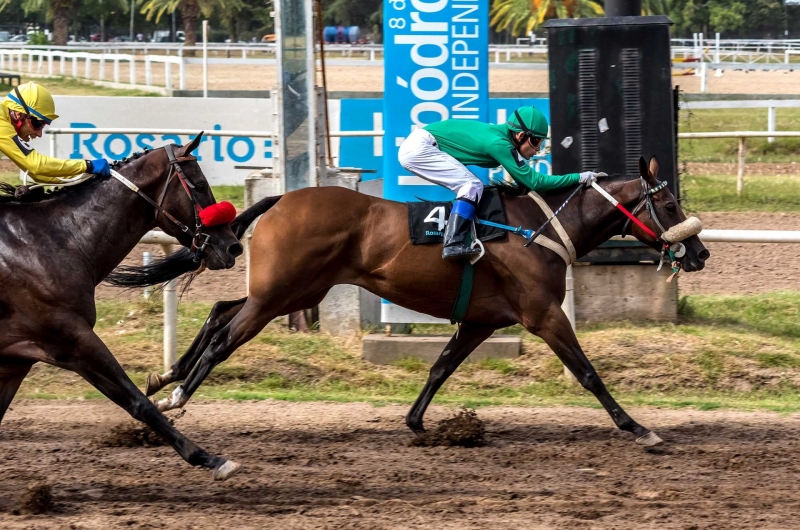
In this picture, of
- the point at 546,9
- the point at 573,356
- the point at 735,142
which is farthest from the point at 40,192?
the point at 546,9

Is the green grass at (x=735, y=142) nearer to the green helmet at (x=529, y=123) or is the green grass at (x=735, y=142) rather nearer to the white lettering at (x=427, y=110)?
the white lettering at (x=427, y=110)

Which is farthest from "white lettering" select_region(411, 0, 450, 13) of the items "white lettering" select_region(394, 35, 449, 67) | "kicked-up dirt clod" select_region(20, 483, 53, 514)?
"kicked-up dirt clod" select_region(20, 483, 53, 514)

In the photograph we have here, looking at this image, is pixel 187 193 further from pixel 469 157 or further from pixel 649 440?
pixel 649 440

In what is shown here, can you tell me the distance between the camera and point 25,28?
59.5 metres

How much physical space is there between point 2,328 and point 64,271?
1.31 ft

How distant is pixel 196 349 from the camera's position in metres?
6.50

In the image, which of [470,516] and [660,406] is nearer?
[470,516]

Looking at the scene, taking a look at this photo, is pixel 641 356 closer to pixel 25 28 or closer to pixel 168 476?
pixel 168 476

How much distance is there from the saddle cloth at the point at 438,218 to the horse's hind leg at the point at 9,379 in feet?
7.53

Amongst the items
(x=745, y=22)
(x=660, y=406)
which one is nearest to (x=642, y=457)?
(x=660, y=406)

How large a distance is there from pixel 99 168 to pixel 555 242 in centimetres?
264

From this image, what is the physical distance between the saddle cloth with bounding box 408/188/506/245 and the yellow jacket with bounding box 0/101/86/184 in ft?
6.38

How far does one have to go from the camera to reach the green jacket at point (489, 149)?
20.5 ft

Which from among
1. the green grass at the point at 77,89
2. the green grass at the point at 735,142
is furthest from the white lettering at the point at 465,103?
the green grass at the point at 77,89
